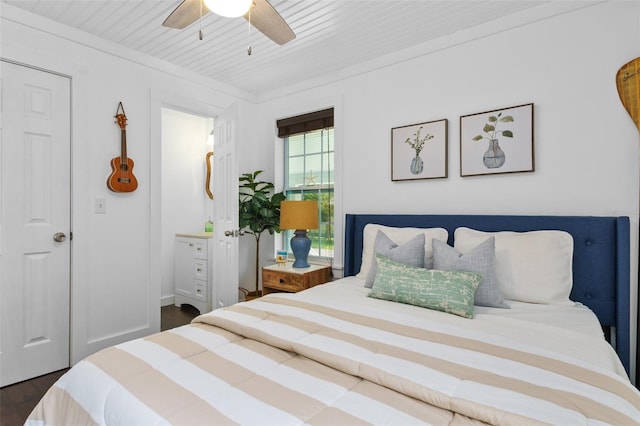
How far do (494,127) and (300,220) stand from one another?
1710 millimetres

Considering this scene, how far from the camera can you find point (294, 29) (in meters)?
2.57

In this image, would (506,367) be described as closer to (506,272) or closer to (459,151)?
(506,272)

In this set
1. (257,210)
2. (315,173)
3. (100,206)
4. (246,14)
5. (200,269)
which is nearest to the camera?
(246,14)

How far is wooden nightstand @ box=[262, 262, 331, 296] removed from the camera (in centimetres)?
305

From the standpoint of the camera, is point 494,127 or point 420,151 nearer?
point 494,127

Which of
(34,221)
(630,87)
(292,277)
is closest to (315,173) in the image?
(292,277)

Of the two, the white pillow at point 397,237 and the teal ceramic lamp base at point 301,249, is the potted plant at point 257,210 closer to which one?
the teal ceramic lamp base at point 301,249

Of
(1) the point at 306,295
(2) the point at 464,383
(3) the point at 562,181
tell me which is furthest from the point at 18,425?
(3) the point at 562,181

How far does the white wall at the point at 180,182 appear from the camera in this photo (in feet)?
14.5

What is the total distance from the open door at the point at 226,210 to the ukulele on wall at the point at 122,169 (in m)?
0.82

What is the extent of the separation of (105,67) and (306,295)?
8.05 feet

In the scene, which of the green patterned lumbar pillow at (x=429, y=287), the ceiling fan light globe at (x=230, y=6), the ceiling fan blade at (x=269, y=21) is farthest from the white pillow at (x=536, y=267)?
the ceiling fan light globe at (x=230, y=6)

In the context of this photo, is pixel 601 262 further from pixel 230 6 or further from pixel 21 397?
pixel 21 397

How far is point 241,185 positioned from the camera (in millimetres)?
3748
